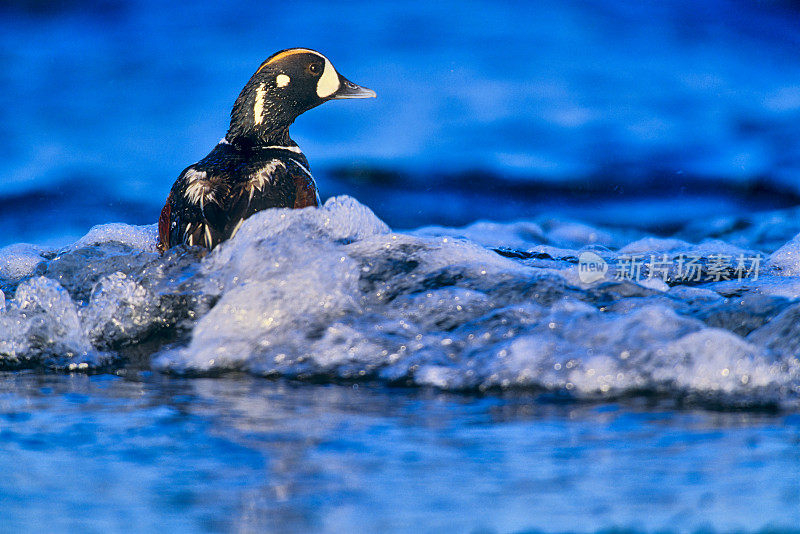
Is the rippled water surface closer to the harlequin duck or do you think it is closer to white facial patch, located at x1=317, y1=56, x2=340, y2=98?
the harlequin duck

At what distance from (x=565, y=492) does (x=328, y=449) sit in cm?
62

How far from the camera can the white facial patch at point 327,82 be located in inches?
218

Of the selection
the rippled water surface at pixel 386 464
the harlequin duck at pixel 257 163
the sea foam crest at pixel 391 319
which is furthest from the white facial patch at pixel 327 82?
the rippled water surface at pixel 386 464

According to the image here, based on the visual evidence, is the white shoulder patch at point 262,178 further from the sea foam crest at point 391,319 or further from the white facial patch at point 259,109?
the white facial patch at point 259,109

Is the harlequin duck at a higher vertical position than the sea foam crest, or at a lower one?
higher

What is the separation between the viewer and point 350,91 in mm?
5781

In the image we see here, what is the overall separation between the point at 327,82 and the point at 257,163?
122cm

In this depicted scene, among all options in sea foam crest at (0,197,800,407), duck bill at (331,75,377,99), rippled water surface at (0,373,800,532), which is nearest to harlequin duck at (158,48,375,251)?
duck bill at (331,75,377,99)

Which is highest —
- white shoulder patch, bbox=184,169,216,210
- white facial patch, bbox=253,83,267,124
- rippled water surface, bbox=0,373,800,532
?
white facial patch, bbox=253,83,267,124

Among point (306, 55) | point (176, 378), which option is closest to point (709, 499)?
point (176, 378)

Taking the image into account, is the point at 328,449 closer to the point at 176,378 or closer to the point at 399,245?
the point at 176,378

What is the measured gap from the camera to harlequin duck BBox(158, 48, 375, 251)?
4270 millimetres

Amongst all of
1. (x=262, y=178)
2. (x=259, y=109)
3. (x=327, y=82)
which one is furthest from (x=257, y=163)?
(x=327, y=82)

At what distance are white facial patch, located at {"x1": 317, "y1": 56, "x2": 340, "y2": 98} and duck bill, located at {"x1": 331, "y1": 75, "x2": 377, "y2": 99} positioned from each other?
0.05 metres
